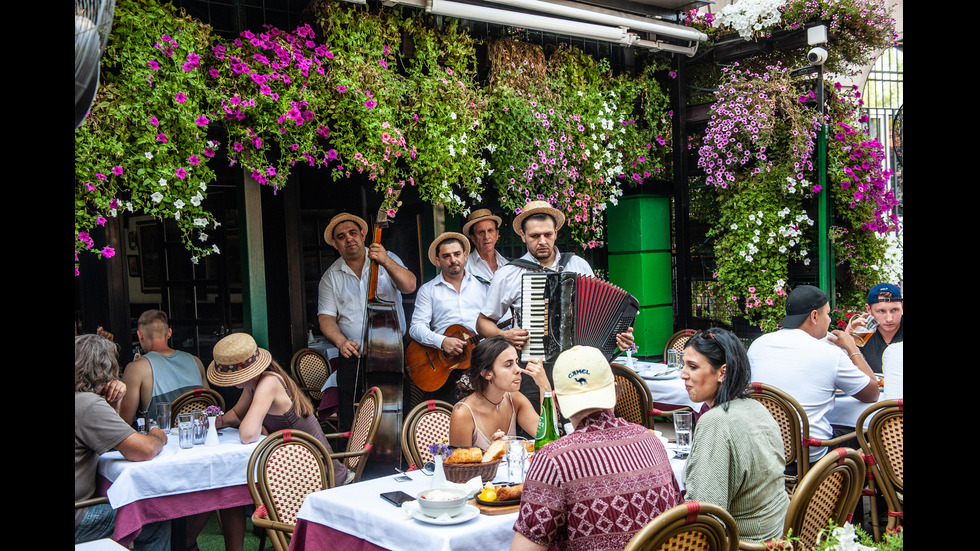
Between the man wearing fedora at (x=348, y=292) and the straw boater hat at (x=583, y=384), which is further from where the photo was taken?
the man wearing fedora at (x=348, y=292)

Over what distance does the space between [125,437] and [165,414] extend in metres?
0.51

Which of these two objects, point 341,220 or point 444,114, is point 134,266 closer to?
point 341,220

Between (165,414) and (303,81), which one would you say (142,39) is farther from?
(165,414)

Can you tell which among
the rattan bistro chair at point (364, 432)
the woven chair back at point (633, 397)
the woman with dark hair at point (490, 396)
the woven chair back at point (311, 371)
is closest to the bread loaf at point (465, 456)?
the woman with dark hair at point (490, 396)

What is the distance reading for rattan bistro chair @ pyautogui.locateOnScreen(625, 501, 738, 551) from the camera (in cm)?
201

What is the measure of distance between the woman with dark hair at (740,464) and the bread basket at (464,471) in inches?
32.0

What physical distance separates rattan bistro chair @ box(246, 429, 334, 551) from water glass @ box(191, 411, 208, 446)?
782 millimetres

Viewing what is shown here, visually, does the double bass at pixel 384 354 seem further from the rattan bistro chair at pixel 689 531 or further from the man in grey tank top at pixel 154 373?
the rattan bistro chair at pixel 689 531

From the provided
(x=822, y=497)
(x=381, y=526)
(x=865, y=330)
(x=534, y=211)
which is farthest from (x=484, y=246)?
(x=822, y=497)

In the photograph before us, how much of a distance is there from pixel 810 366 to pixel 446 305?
8.77ft

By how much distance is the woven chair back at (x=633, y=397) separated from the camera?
188 inches

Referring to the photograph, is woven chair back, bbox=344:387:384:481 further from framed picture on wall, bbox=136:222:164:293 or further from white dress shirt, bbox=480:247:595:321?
framed picture on wall, bbox=136:222:164:293

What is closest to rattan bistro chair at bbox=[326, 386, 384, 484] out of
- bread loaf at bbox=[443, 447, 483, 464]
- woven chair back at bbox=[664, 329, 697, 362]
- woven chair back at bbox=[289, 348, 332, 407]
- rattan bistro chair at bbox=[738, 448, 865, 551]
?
bread loaf at bbox=[443, 447, 483, 464]

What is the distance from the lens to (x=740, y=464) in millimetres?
2582
